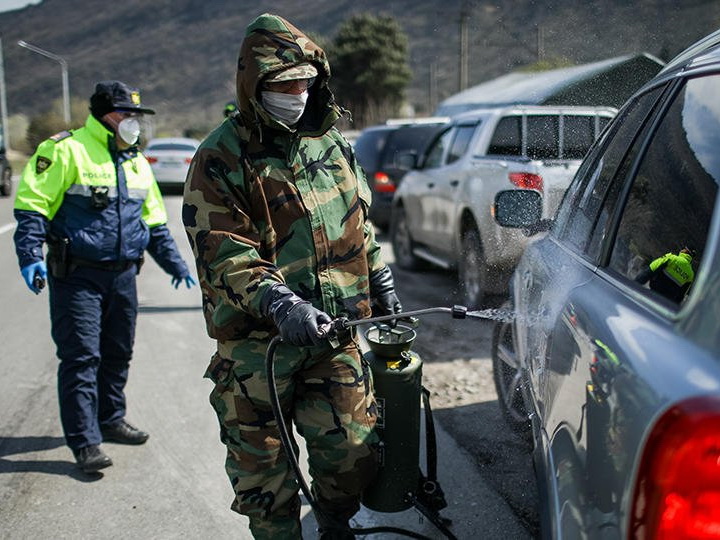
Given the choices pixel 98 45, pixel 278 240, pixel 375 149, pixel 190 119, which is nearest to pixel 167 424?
pixel 278 240

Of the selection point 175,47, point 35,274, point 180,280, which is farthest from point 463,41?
point 175,47

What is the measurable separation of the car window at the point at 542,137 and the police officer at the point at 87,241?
3.62m

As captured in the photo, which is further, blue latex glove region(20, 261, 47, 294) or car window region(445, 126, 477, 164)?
car window region(445, 126, 477, 164)

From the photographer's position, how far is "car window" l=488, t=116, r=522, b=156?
6.67 m

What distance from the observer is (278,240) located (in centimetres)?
246

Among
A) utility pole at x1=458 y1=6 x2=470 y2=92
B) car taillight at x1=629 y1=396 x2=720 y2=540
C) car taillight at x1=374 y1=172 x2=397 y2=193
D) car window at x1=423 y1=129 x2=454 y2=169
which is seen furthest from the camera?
utility pole at x1=458 y1=6 x2=470 y2=92

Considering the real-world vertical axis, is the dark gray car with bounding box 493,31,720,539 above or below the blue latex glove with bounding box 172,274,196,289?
above

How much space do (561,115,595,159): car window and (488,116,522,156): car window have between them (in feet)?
1.77

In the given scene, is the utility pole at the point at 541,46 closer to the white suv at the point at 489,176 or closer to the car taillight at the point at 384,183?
the white suv at the point at 489,176

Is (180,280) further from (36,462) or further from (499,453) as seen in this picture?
(499,453)

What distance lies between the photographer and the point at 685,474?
1.15 metres

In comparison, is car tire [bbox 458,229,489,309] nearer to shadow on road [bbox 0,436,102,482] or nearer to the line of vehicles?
the line of vehicles

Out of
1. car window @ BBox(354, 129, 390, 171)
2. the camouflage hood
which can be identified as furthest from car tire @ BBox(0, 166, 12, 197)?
the camouflage hood

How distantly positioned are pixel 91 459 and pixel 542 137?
459 cm
